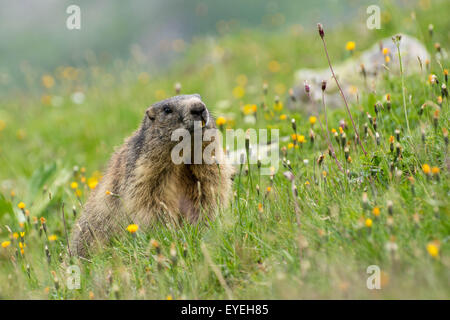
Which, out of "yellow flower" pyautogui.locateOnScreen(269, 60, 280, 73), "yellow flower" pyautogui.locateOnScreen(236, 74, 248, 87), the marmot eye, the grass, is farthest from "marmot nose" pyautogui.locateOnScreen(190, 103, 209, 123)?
"yellow flower" pyautogui.locateOnScreen(269, 60, 280, 73)

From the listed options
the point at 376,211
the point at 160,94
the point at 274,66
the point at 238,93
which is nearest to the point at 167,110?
the point at 376,211

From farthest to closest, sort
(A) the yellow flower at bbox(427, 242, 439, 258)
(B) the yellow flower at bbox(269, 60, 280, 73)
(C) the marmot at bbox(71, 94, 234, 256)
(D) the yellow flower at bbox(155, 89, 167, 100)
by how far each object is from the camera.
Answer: (B) the yellow flower at bbox(269, 60, 280, 73) → (D) the yellow flower at bbox(155, 89, 167, 100) → (C) the marmot at bbox(71, 94, 234, 256) → (A) the yellow flower at bbox(427, 242, 439, 258)

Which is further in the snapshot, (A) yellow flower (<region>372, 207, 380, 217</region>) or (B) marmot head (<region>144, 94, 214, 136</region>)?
(B) marmot head (<region>144, 94, 214, 136</region>)

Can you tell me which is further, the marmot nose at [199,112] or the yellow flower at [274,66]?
the yellow flower at [274,66]

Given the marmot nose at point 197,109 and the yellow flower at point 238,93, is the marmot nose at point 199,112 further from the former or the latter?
the yellow flower at point 238,93

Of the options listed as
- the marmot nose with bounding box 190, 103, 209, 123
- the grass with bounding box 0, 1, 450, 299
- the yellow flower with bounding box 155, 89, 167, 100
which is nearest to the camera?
the grass with bounding box 0, 1, 450, 299

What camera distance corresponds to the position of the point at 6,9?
19797 millimetres

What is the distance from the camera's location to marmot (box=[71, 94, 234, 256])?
4.64 meters

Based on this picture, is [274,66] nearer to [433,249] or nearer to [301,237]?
[301,237]

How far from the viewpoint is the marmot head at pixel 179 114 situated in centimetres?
447

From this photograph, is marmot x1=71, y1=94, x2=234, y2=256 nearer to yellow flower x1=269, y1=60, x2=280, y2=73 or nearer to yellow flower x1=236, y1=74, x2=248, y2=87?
yellow flower x1=236, y1=74, x2=248, y2=87

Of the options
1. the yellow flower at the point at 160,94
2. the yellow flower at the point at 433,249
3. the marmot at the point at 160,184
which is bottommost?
the yellow flower at the point at 433,249

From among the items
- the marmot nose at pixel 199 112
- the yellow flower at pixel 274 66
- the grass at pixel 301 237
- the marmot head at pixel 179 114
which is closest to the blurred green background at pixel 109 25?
the yellow flower at pixel 274 66

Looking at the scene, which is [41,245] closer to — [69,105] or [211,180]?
[211,180]
